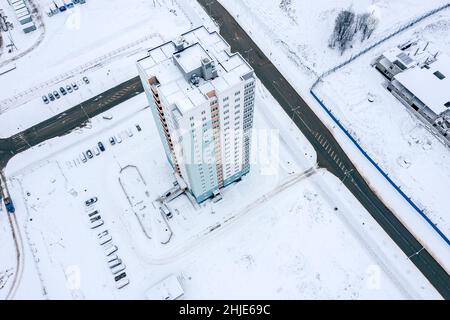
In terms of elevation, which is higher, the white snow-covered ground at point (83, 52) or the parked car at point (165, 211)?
the white snow-covered ground at point (83, 52)

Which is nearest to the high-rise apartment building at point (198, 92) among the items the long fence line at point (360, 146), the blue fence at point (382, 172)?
the blue fence at point (382, 172)

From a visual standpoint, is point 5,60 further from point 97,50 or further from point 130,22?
point 130,22

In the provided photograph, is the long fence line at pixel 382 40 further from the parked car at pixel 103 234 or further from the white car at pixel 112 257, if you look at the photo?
the white car at pixel 112 257

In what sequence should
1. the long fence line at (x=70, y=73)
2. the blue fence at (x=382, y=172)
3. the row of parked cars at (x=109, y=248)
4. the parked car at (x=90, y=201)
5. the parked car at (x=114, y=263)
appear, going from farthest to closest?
the long fence line at (x=70, y=73) < the parked car at (x=90, y=201) < the blue fence at (x=382, y=172) < the parked car at (x=114, y=263) < the row of parked cars at (x=109, y=248)

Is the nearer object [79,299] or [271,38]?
[79,299]

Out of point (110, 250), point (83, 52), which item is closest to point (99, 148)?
point (110, 250)

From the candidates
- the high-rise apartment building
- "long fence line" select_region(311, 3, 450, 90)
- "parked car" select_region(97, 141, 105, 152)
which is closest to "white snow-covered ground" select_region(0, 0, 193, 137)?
"parked car" select_region(97, 141, 105, 152)

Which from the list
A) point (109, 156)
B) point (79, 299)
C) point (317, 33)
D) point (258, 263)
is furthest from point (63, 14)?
point (258, 263)

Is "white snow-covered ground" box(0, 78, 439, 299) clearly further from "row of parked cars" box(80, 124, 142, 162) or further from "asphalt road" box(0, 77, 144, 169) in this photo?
"asphalt road" box(0, 77, 144, 169)
